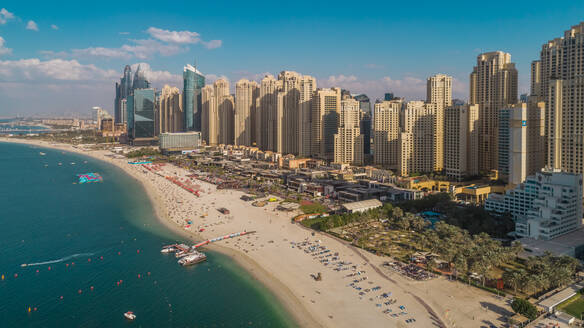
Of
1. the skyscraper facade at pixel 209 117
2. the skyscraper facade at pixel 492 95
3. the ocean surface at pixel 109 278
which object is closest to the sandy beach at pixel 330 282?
the ocean surface at pixel 109 278

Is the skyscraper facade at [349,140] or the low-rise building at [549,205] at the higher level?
the skyscraper facade at [349,140]

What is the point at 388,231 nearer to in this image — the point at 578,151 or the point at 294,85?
the point at 578,151

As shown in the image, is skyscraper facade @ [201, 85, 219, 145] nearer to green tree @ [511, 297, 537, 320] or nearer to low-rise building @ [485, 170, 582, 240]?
low-rise building @ [485, 170, 582, 240]

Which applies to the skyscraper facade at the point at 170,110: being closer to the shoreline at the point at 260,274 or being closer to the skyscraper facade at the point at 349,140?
the skyscraper facade at the point at 349,140

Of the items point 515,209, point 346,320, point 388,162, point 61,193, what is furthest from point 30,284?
point 388,162

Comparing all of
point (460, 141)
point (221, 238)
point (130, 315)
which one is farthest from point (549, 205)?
point (130, 315)

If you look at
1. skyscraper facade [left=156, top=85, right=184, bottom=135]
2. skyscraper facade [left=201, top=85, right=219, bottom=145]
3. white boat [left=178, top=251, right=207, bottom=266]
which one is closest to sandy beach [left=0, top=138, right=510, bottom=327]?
white boat [left=178, top=251, right=207, bottom=266]

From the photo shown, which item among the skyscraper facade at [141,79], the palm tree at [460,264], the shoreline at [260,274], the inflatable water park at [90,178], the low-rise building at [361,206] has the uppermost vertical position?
the skyscraper facade at [141,79]
